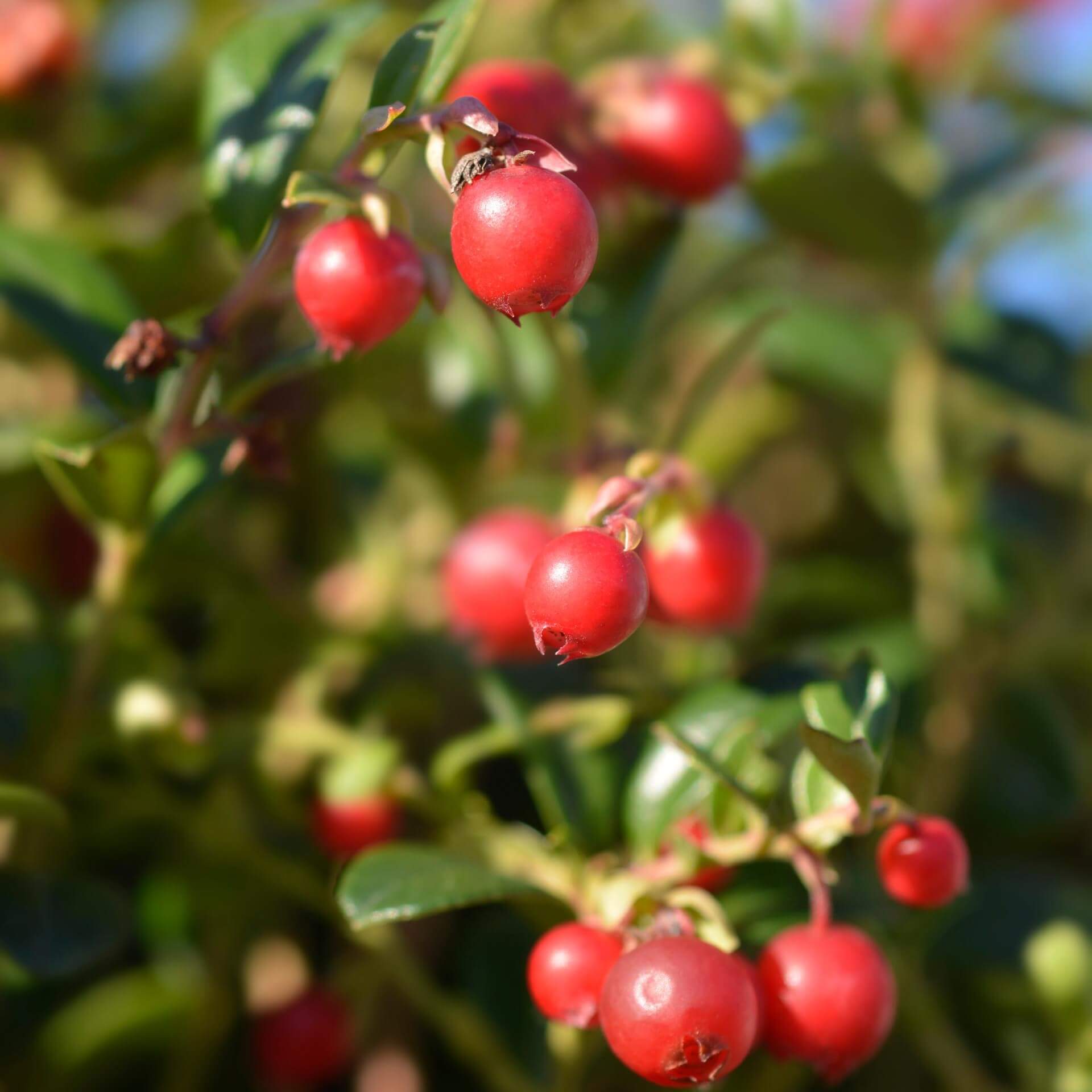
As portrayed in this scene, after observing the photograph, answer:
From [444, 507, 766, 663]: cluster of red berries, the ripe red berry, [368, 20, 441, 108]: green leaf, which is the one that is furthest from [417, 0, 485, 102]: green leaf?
the ripe red berry

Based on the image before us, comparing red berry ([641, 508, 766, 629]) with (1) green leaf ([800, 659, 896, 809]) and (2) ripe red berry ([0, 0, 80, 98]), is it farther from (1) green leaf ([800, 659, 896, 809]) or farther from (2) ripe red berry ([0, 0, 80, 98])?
(2) ripe red berry ([0, 0, 80, 98])

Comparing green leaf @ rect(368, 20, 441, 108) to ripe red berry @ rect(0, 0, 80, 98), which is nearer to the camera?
green leaf @ rect(368, 20, 441, 108)

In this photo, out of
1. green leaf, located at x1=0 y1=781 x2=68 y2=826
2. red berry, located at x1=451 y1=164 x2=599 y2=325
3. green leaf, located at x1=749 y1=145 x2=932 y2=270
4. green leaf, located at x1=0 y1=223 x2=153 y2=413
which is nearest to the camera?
red berry, located at x1=451 y1=164 x2=599 y2=325

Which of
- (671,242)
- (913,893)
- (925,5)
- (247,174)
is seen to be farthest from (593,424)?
(925,5)

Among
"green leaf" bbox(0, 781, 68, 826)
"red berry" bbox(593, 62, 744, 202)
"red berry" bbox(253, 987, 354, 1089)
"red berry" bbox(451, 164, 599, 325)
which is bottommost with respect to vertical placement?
"red berry" bbox(253, 987, 354, 1089)

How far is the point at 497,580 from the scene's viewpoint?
1.03m

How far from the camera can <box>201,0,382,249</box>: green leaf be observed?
852mm

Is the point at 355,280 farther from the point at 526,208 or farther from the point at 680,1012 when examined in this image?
the point at 680,1012

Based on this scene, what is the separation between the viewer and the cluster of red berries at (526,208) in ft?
1.97

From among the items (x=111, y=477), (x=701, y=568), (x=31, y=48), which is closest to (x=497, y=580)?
(x=701, y=568)

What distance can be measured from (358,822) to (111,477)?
13.0 inches

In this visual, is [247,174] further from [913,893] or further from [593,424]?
[913,893]

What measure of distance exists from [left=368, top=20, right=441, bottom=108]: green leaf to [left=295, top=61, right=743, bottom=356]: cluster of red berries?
0.14 feet

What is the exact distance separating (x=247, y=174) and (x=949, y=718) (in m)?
0.84
